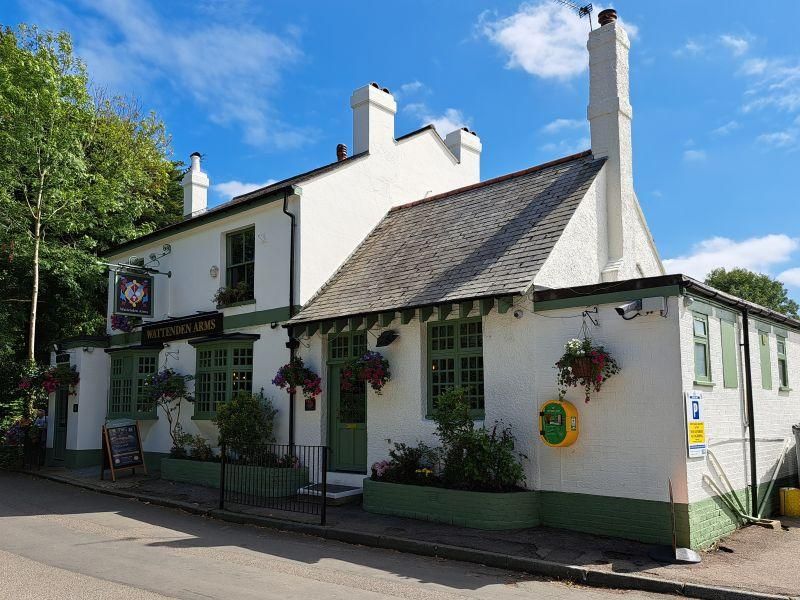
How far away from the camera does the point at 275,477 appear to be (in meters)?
13.1

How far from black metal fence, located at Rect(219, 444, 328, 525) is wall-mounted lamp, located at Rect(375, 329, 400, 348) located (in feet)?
7.44

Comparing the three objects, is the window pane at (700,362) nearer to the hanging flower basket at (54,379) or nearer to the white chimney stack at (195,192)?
the hanging flower basket at (54,379)

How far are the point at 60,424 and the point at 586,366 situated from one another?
16.0m

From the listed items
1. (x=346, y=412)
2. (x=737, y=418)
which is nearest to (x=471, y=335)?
(x=346, y=412)

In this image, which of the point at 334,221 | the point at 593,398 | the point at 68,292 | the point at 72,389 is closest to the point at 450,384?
the point at 593,398

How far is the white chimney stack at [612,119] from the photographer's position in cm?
1296

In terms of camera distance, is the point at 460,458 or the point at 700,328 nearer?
the point at 700,328

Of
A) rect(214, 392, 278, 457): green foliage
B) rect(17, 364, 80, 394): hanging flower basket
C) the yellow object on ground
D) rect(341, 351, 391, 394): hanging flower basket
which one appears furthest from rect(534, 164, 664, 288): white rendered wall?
rect(17, 364, 80, 394): hanging flower basket

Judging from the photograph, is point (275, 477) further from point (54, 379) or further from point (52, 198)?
point (52, 198)

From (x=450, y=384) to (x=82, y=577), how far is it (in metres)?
6.27

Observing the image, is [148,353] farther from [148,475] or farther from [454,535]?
[454,535]

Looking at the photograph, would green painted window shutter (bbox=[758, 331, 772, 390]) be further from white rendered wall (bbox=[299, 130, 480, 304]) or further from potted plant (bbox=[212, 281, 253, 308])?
potted plant (bbox=[212, 281, 253, 308])

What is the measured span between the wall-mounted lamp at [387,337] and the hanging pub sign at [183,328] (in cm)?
504

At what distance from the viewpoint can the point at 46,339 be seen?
80.8 feet
